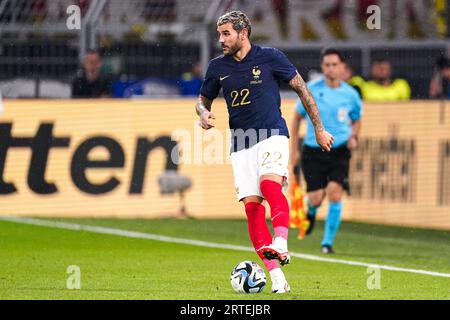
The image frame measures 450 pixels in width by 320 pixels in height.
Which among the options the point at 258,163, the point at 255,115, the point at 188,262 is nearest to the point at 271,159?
the point at 258,163

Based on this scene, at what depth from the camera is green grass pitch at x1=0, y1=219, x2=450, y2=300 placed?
35.1 feet

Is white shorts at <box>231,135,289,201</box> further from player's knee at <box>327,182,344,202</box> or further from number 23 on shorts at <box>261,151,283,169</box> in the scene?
player's knee at <box>327,182,344,202</box>

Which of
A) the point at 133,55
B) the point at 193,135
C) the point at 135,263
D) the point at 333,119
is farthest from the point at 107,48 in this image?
the point at 135,263

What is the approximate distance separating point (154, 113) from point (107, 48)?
1.42 metres

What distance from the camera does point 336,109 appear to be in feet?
49.8

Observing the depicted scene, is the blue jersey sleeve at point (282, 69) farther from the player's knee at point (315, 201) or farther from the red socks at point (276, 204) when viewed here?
the player's knee at point (315, 201)

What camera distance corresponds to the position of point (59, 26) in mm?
19875

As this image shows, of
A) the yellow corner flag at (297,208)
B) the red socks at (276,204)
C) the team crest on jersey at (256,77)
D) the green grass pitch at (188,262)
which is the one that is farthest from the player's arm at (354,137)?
the red socks at (276,204)

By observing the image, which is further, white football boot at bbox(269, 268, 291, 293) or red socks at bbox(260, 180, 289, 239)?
red socks at bbox(260, 180, 289, 239)

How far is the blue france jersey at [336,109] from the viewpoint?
1519 cm

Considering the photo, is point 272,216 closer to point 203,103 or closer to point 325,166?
point 203,103

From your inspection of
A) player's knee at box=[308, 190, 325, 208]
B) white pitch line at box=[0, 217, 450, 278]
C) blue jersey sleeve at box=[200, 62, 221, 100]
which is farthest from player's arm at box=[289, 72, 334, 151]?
player's knee at box=[308, 190, 325, 208]

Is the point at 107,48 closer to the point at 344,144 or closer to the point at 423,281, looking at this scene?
the point at 344,144

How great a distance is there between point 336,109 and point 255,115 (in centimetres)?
443
